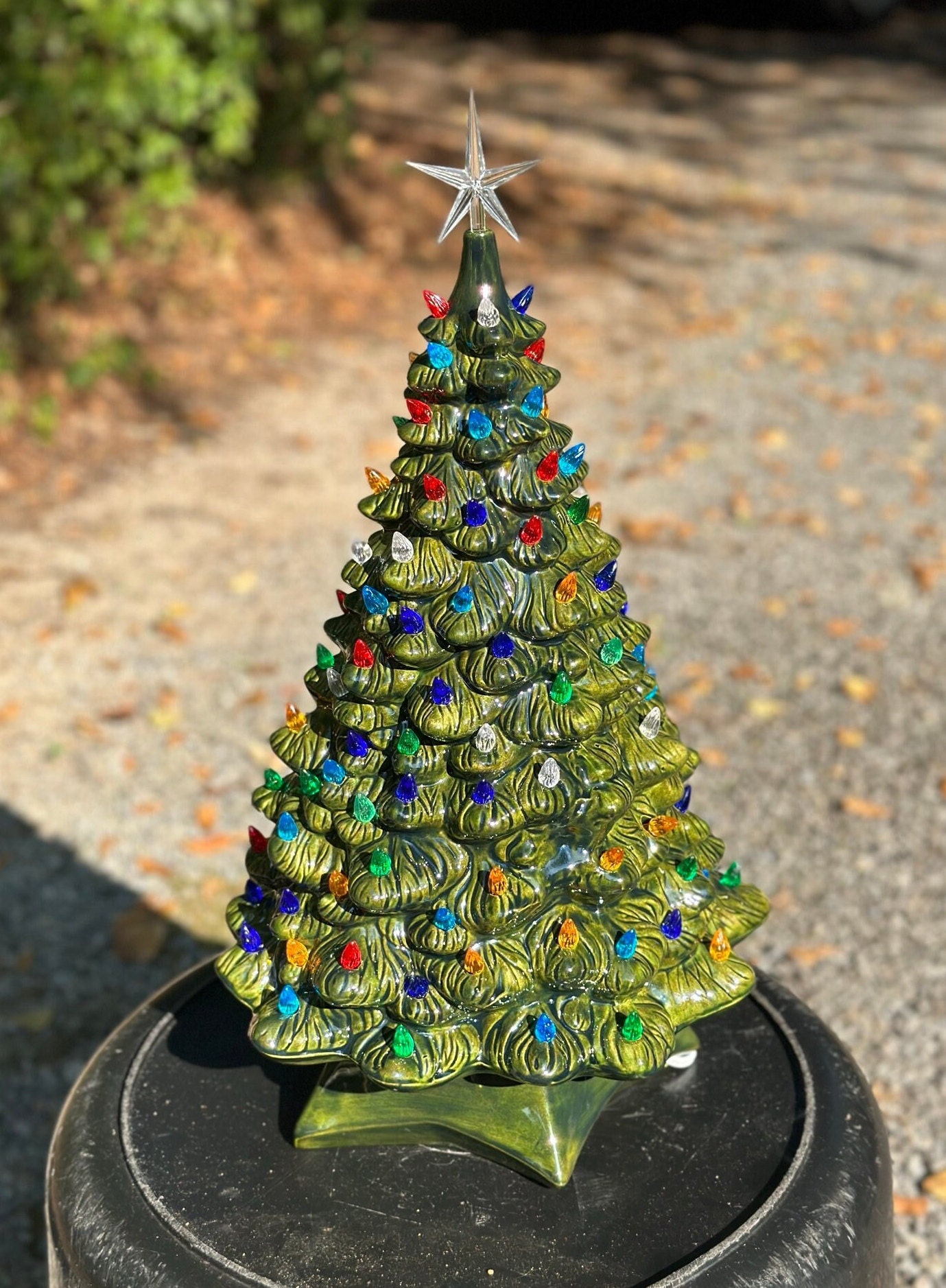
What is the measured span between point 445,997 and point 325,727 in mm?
461

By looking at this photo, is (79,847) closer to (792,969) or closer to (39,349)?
(792,969)

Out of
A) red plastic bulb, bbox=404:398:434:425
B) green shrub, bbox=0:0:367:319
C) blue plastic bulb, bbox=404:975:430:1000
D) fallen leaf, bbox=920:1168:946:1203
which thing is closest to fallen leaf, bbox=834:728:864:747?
fallen leaf, bbox=920:1168:946:1203

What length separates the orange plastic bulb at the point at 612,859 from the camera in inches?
84.0

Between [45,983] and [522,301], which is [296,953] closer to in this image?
[522,301]

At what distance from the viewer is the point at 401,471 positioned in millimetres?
2100

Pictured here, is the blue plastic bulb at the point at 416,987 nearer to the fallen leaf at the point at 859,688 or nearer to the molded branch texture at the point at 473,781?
the molded branch texture at the point at 473,781

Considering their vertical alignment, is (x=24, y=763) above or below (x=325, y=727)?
below

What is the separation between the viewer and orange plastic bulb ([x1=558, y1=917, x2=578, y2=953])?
82.4 inches

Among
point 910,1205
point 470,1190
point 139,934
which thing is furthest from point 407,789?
point 139,934

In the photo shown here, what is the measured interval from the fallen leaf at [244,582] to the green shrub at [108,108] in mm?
2229

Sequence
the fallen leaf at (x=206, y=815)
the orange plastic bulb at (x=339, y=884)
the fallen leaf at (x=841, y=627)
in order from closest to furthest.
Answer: the orange plastic bulb at (x=339, y=884) → the fallen leaf at (x=206, y=815) → the fallen leaf at (x=841, y=627)

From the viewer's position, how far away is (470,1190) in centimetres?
222

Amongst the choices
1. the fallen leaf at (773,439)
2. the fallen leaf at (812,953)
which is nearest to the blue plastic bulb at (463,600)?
the fallen leaf at (812,953)

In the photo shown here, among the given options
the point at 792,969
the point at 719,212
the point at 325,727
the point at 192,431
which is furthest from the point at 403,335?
the point at 325,727
